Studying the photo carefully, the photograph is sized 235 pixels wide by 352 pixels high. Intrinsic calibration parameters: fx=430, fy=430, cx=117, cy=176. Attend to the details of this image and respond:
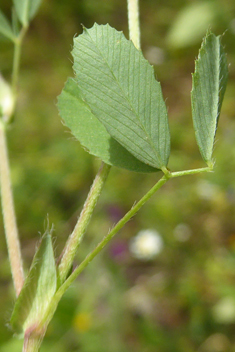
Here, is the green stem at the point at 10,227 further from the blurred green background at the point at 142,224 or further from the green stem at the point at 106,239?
the blurred green background at the point at 142,224

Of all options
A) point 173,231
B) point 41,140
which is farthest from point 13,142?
point 173,231

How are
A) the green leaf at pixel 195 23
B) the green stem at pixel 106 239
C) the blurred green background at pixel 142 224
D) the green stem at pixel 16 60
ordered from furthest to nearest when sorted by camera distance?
the green leaf at pixel 195 23 → the blurred green background at pixel 142 224 → the green stem at pixel 16 60 → the green stem at pixel 106 239

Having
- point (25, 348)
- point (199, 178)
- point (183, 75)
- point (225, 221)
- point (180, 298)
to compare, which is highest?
point (25, 348)

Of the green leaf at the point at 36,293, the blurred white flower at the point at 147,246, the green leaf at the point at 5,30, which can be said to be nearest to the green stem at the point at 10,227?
the green leaf at the point at 36,293

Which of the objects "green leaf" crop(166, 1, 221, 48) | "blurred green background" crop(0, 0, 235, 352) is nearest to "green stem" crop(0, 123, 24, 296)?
"blurred green background" crop(0, 0, 235, 352)

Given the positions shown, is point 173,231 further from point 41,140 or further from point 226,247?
point 41,140
